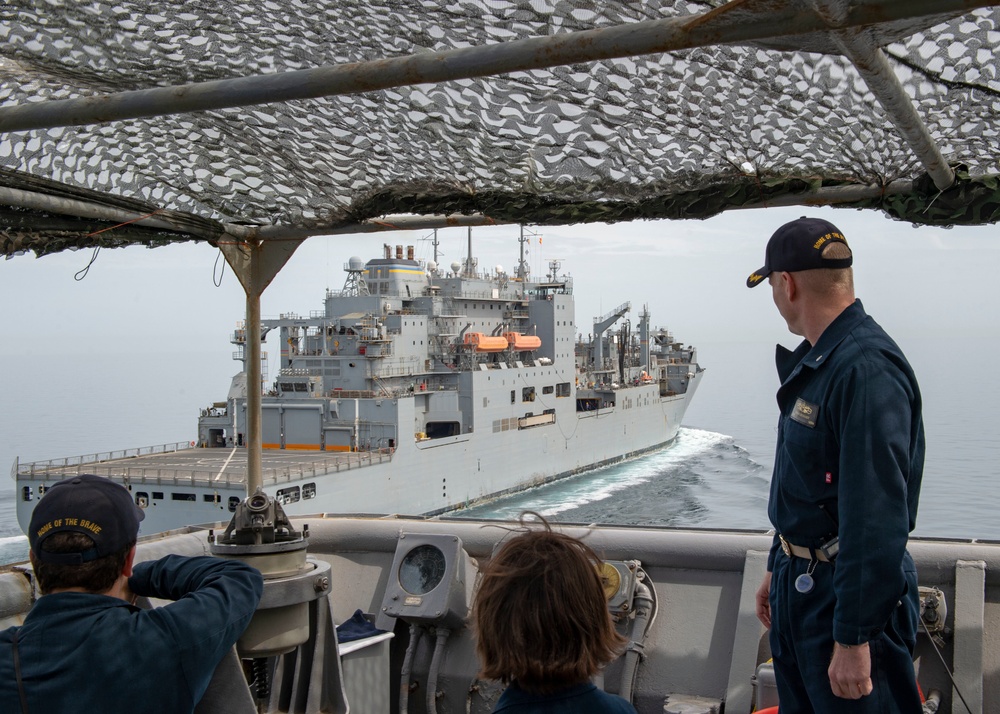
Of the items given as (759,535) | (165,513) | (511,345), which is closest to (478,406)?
(511,345)

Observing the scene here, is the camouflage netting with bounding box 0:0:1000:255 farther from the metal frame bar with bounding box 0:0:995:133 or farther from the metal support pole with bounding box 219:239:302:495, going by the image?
the metal support pole with bounding box 219:239:302:495

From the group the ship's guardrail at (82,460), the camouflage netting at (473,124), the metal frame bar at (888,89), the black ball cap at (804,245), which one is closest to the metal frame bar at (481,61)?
the metal frame bar at (888,89)

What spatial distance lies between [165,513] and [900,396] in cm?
2379

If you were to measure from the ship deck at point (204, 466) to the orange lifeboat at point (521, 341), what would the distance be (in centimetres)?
852

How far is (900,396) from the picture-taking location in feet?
5.41

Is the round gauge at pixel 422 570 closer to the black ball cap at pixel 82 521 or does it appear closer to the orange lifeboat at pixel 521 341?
the black ball cap at pixel 82 521

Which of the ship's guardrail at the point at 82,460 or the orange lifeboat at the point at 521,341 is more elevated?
the orange lifeboat at the point at 521,341

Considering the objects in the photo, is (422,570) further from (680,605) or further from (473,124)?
(473,124)

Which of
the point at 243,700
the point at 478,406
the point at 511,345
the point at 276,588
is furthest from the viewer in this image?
the point at 511,345

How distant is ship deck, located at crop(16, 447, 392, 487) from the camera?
2289 centimetres

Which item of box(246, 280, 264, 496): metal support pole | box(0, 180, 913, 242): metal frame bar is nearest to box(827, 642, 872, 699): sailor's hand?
box(0, 180, 913, 242): metal frame bar

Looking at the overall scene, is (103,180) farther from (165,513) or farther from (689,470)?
(689,470)

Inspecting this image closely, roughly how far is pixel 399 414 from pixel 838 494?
84.2 ft

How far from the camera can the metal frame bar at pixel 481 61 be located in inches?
58.7
